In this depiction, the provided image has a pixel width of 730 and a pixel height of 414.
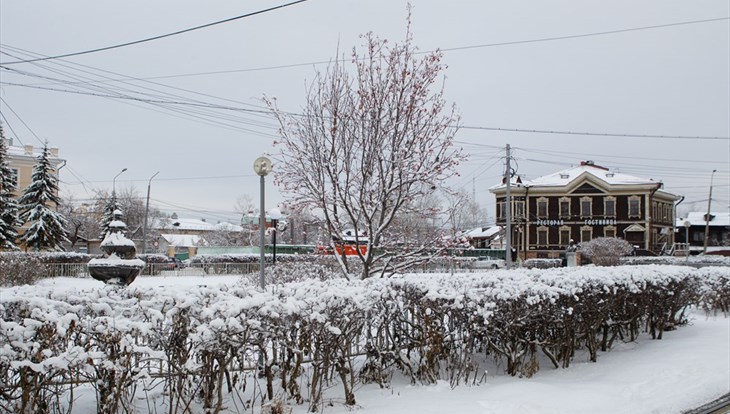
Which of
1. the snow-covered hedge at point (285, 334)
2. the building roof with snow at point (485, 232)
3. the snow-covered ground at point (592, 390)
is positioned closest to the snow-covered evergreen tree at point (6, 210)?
the snow-covered hedge at point (285, 334)

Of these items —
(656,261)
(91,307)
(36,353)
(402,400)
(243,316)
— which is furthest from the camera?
(656,261)

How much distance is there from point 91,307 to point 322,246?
6.71 meters

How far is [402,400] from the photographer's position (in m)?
Result: 6.53

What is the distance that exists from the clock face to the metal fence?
23.6 metres

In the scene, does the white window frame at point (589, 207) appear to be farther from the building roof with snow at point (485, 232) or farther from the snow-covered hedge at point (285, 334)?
the snow-covered hedge at point (285, 334)

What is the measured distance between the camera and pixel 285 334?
5703mm

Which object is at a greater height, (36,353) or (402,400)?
(36,353)

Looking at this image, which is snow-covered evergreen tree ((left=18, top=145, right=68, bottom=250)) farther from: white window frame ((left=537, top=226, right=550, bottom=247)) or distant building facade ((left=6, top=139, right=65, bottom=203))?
white window frame ((left=537, top=226, right=550, bottom=247))

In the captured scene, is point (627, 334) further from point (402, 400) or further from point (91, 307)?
point (91, 307)

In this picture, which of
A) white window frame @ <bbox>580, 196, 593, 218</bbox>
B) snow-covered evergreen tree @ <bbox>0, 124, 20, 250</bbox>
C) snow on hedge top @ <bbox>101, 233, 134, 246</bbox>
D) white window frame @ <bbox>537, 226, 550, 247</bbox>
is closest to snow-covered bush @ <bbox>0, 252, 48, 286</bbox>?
snow-covered evergreen tree @ <bbox>0, 124, 20, 250</bbox>

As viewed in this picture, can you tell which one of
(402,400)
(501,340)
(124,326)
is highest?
(124,326)

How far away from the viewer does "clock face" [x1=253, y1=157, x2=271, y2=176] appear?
29.8 feet

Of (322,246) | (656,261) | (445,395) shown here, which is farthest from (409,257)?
(656,261)

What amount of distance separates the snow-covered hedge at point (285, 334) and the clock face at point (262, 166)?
2.87 metres
